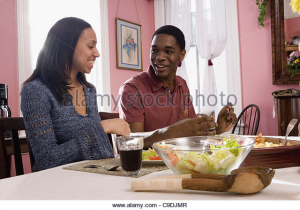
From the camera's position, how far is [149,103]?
195cm

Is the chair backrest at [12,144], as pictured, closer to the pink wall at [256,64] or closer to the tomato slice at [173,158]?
the tomato slice at [173,158]

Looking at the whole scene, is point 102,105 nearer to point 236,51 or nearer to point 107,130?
point 236,51

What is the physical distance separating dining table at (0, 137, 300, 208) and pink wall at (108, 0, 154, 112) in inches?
127

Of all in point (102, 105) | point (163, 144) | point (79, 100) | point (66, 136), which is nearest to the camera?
point (163, 144)

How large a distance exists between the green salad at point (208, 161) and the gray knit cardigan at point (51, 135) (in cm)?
54

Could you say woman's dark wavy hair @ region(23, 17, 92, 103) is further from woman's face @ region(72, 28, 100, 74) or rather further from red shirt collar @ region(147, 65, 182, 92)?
red shirt collar @ region(147, 65, 182, 92)

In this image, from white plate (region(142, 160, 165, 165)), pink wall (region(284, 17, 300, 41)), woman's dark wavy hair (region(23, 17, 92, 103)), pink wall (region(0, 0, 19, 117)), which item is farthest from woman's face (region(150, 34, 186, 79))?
pink wall (region(284, 17, 300, 41))

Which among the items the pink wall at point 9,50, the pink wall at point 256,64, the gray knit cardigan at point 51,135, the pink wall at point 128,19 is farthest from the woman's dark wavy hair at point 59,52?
the pink wall at point 256,64

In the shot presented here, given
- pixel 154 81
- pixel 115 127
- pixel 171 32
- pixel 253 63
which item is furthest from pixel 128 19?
pixel 115 127

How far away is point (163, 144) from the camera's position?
0.85 m

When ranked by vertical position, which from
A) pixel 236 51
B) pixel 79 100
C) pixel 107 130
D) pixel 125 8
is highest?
pixel 125 8

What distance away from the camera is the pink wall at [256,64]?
147 inches

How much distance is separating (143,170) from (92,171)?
6.3 inches
